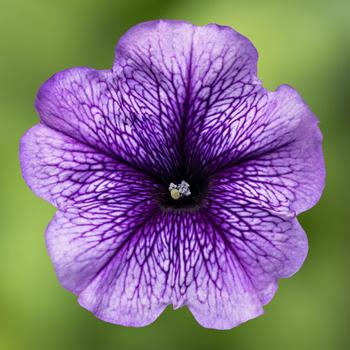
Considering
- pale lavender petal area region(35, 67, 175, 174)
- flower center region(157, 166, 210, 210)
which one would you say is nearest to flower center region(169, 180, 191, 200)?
flower center region(157, 166, 210, 210)

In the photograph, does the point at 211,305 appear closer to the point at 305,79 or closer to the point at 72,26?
the point at 305,79

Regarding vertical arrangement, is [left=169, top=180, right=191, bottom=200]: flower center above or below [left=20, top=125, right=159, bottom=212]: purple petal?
below

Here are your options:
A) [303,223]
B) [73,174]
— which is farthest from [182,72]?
[303,223]

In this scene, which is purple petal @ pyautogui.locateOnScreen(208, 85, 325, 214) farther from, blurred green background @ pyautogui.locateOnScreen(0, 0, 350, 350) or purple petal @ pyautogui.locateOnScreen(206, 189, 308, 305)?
blurred green background @ pyautogui.locateOnScreen(0, 0, 350, 350)

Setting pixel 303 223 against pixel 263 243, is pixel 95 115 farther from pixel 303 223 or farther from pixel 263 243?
pixel 303 223

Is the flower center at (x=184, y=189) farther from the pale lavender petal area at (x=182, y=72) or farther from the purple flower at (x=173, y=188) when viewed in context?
the pale lavender petal area at (x=182, y=72)
